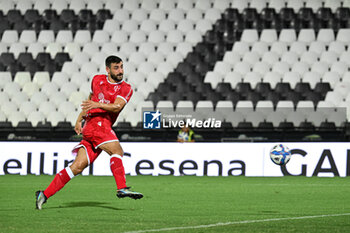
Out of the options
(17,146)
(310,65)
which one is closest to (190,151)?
(17,146)

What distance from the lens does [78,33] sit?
23656mm

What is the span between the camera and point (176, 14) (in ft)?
77.8

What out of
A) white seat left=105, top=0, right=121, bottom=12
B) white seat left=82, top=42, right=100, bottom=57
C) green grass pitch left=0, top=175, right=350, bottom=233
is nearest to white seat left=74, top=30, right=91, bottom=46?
white seat left=82, top=42, right=100, bottom=57

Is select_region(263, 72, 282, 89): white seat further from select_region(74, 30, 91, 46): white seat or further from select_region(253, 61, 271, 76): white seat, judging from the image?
select_region(74, 30, 91, 46): white seat

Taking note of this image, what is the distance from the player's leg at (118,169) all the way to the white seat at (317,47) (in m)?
15.3

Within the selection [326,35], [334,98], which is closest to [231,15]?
[326,35]

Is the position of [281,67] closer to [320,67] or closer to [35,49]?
[320,67]

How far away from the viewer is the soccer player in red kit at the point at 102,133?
24.8 ft

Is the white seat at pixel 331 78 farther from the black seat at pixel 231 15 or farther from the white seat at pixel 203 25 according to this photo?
the white seat at pixel 203 25

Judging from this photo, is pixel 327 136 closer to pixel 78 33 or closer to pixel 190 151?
pixel 190 151

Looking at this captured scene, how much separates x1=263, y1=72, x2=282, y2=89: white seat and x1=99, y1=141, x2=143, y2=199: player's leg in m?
13.5

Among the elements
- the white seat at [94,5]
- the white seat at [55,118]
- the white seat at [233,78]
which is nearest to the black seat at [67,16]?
the white seat at [94,5]

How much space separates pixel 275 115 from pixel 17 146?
25.3 feet

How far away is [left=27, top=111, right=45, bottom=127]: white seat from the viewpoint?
20297 millimetres
